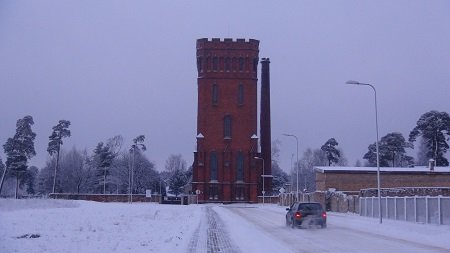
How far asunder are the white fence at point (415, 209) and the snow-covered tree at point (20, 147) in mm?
67284

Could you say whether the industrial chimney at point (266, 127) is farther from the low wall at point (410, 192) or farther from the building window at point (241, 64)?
the low wall at point (410, 192)

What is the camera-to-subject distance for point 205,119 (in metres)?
112

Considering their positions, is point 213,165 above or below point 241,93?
below

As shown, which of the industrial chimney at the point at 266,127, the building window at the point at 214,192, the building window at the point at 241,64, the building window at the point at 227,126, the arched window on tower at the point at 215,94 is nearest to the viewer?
the building window at the point at 214,192

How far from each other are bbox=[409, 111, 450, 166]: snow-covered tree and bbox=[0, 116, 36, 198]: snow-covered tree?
215 feet

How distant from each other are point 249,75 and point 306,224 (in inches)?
3193

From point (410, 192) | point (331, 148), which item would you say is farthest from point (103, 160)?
point (410, 192)

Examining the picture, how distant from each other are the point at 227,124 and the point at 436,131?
120 feet

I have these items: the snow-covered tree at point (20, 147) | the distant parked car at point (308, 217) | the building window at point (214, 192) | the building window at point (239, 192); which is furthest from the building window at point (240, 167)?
the distant parked car at point (308, 217)

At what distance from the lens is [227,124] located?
11238cm

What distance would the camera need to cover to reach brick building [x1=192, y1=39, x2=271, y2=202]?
108312 millimetres

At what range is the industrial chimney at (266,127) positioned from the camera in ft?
377

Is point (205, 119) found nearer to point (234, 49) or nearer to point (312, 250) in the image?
point (234, 49)

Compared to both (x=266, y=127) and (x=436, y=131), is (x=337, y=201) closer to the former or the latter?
(x=436, y=131)
